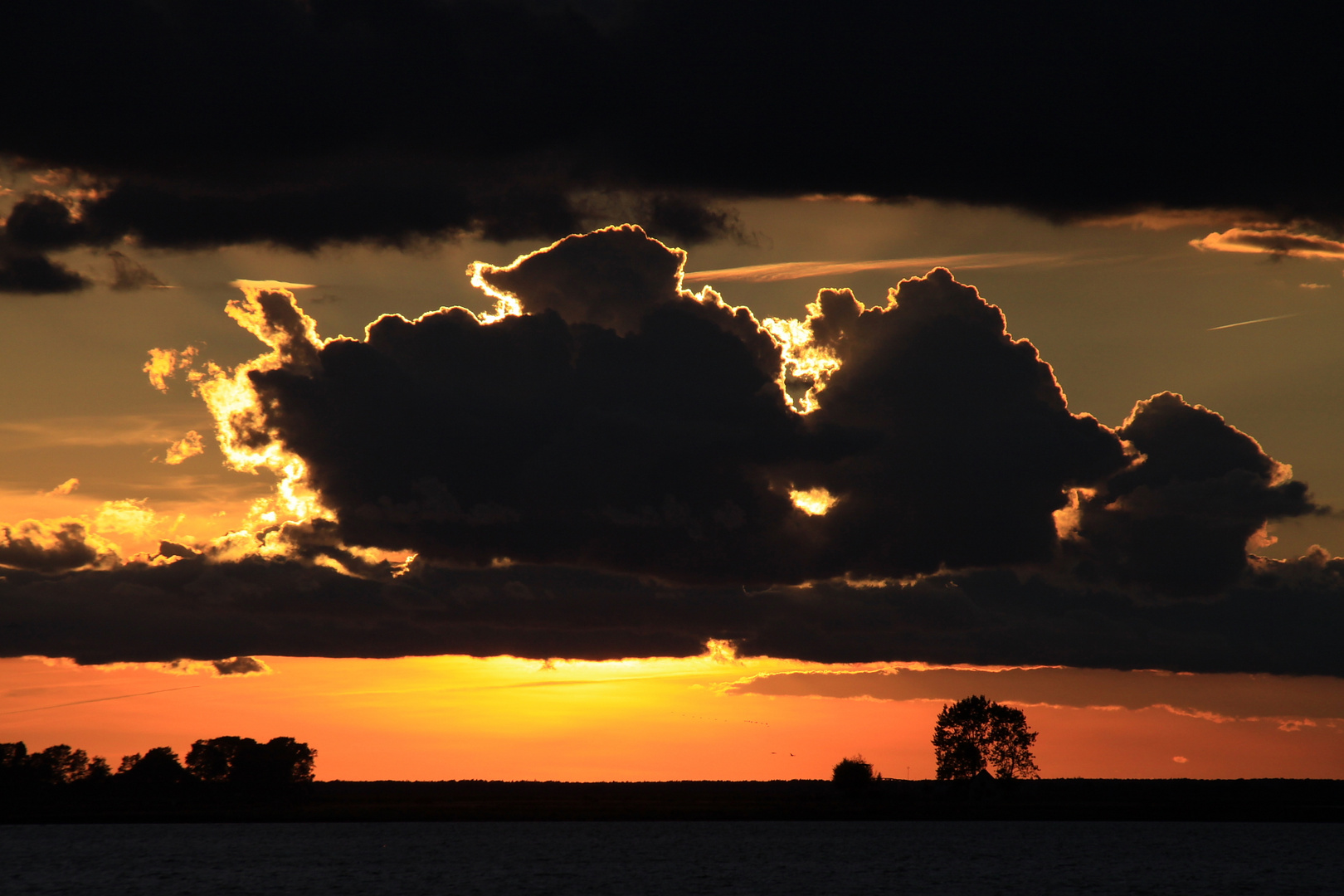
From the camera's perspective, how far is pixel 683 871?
6329 inches

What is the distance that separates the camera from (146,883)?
14388cm

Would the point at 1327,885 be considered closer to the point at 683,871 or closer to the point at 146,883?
the point at 683,871

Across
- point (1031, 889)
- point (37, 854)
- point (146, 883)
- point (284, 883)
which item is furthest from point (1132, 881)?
point (37, 854)

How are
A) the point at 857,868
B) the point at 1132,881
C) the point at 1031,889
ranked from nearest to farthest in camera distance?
the point at 1031,889 → the point at 1132,881 → the point at 857,868

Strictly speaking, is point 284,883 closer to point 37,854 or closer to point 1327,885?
point 37,854

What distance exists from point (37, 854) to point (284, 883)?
72466 mm

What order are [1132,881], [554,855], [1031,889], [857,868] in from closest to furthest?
1. [1031,889]
2. [1132,881]
3. [857,868]
4. [554,855]

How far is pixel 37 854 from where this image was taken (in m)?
197

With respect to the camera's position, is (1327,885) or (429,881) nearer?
(1327,885)

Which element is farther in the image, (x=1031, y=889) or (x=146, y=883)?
(x=146, y=883)

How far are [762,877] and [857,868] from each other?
1678 cm

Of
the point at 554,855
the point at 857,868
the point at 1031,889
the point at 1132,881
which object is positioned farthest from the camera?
the point at 554,855

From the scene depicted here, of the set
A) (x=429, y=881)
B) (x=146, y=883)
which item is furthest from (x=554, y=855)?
(x=146, y=883)

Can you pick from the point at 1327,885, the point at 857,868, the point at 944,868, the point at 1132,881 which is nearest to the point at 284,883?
the point at 857,868
